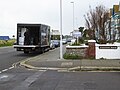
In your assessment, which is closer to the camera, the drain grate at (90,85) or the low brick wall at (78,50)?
the drain grate at (90,85)

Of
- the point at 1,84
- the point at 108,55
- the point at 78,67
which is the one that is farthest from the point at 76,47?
the point at 1,84

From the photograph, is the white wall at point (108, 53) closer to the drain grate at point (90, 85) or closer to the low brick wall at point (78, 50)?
the low brick wall at point (78, 50)

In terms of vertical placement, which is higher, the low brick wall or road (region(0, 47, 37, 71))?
the low brick wall

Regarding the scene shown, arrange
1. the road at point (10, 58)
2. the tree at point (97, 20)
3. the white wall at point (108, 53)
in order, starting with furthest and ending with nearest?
1. the tree at point (97, 20)
2. the white wall at point (108, 53)
3. the road at point (10, 58)

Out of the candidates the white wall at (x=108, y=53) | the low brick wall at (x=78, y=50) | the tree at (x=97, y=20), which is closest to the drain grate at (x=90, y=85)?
the white wall at (x=108, y=53)

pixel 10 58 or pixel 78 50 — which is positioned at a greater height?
pixel 78 50

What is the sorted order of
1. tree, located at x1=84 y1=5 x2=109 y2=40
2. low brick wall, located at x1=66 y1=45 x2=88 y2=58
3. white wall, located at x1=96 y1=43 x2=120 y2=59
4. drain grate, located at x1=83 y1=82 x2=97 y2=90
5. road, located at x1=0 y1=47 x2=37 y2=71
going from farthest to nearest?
tree, located at x1=84 y1=5 x2=109 y2=40 < low brick wall, located at x1=66 y1=45 x2=88 y2=58 < white wall, located at x1=96 y1=43 x2=120 y2=59 < road, located at x1=0 y1=47 x2=37 y2=71 < drain grate, located at x1=83 y1=82 x2=97 y2=90

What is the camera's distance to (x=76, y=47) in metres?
25.9

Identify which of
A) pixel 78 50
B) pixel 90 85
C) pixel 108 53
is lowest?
pixel 90 85

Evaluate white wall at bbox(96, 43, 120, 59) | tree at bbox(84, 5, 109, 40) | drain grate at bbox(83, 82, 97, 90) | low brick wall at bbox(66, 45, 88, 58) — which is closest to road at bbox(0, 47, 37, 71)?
low brick wall at bbox(66, 45, 88, 58)

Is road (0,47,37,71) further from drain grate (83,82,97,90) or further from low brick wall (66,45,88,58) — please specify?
drain grate (83,82,97,90)

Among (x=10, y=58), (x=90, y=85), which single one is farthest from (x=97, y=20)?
(x=90, y=85)

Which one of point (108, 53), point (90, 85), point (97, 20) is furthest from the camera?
point (97, 20)

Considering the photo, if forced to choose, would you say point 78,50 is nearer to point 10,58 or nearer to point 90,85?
point 10,58
